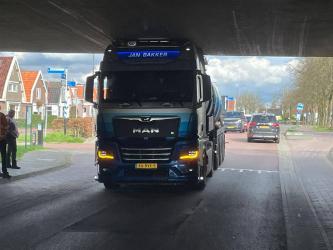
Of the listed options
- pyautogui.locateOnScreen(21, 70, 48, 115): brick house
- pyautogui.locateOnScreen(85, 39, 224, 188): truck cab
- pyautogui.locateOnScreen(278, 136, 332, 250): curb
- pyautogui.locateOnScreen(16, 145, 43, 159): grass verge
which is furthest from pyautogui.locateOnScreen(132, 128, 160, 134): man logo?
pyautogui.locateOnScreen(21, 70, 48, 115): brick house

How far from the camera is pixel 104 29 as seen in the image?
46.4 ft

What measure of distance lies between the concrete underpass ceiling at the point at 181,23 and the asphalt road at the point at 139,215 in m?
4.04

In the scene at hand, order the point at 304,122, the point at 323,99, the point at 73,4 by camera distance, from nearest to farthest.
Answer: the point at 73,4 → the point at 323,99 → the point at 304,122

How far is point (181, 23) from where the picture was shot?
12828 millimetres

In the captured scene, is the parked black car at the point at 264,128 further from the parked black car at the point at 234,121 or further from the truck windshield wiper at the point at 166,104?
the truck windshield wiper at the point at 166,104

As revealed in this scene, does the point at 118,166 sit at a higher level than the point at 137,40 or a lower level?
lower

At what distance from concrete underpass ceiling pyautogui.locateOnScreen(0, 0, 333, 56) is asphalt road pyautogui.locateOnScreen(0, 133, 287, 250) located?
4.04 metres

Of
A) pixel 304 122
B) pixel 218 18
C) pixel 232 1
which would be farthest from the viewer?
pixel 304 122

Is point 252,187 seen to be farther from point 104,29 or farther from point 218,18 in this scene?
point 104,29

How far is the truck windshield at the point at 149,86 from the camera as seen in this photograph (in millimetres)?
12070

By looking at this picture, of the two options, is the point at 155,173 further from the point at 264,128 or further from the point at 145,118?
the point at 264,128

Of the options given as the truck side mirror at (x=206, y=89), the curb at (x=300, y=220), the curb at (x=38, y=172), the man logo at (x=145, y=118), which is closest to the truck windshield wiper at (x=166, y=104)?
the man logo at (x=145, y=118)

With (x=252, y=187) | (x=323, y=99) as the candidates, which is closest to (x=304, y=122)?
(x=323, y=99)

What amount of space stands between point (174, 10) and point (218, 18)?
1267mm
